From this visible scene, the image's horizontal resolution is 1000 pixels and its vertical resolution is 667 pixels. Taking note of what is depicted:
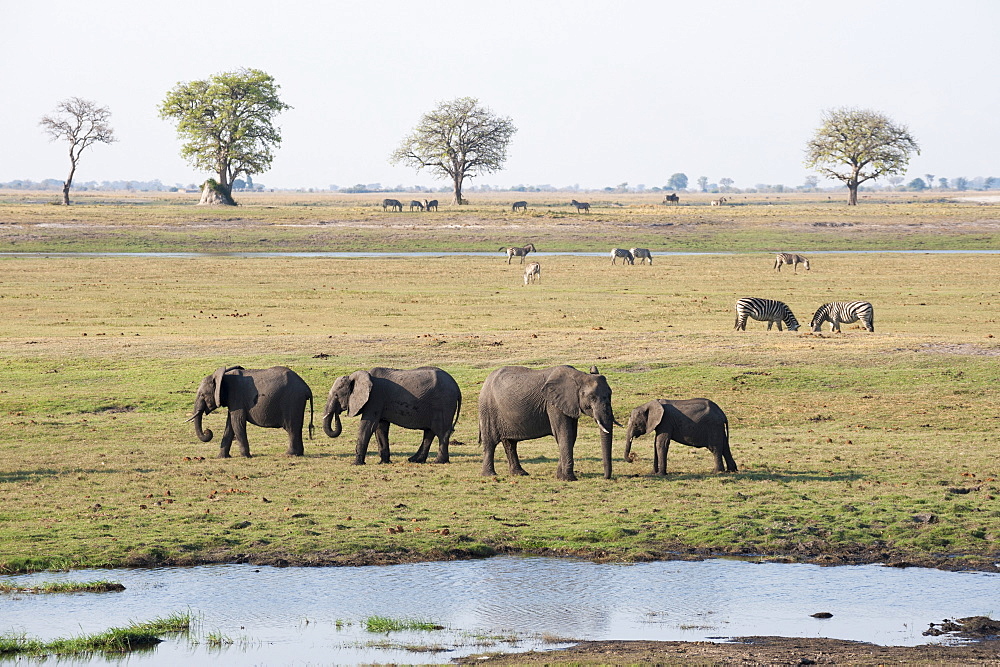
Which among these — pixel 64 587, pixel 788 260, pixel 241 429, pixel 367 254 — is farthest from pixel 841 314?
pixel 367 254

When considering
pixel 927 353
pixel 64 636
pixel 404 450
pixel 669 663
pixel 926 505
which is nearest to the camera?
pixel 669 663

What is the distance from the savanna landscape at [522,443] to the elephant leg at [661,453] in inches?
6.8

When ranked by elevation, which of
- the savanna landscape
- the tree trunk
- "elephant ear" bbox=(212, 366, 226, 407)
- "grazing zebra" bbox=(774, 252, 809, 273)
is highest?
the tree trunk

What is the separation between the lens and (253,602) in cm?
1252

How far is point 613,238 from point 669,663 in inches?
2796

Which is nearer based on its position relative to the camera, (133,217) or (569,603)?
(569,603)

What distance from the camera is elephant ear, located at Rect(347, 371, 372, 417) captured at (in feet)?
59.9

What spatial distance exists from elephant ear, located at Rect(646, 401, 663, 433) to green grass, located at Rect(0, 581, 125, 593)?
7.73 m

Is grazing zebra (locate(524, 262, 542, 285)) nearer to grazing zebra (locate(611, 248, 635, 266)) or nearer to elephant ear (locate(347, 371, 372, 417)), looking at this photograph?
grazing zebra (locate(611, 248, 635, 266))

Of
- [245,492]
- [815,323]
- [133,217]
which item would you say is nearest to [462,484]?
[245,492]

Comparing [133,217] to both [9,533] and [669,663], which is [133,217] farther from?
[669,663]

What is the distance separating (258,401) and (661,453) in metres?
6.23

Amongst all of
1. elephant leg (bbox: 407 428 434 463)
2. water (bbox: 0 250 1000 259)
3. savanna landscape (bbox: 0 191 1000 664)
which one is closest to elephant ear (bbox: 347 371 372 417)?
savanna landscape (bbox: 0 191 1000 664)

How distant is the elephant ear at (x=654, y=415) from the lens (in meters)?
17.5
